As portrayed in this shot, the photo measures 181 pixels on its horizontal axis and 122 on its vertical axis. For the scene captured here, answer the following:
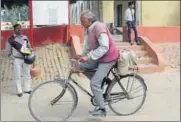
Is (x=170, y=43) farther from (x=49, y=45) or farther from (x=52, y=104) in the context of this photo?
(x=52, y=104)

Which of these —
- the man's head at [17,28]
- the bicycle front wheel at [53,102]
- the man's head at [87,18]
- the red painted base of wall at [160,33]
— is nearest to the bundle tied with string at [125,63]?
the man's head at [87,18]

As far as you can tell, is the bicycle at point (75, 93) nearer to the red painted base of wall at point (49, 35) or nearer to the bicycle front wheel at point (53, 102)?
the bicycle front wheel at point (53, 102)

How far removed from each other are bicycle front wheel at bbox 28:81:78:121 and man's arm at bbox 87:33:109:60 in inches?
23.7

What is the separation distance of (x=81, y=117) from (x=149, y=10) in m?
16.7

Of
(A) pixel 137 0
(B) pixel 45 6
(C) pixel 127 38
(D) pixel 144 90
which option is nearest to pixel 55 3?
(B) pixel 45 6

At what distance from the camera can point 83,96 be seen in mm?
8133

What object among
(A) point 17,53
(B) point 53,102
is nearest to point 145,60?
(A) point 17,53

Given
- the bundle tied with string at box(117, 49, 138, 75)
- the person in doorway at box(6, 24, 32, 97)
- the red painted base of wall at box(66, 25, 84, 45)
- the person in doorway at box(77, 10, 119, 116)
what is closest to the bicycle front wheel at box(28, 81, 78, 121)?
the person in doorway at box(77, 10, 119, 116)

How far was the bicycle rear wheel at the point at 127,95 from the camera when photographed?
21.8 feet

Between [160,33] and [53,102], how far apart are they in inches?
392

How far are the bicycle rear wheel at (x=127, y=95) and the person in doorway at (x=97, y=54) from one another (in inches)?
12.3

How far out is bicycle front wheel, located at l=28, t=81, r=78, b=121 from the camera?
6332 mm

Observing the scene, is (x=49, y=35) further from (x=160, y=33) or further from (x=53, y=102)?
(x=53, y=102)

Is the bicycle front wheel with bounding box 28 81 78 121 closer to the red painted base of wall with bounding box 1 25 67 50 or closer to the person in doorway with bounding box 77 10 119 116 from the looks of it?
the person in doorway with bounding box 77 10 119 116
